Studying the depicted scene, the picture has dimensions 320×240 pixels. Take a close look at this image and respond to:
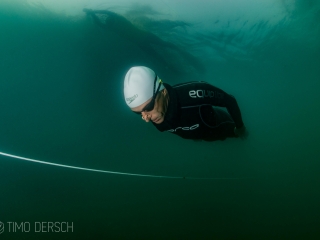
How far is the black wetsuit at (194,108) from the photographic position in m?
2.77

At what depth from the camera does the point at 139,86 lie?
2.50 m

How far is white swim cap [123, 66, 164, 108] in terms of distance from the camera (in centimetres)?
251

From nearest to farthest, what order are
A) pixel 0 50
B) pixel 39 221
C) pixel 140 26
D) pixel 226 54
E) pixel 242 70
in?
pixel 0 50 → pixel 140 26 → pixel 39 221 → pixel 226 54 → pixel 242 70

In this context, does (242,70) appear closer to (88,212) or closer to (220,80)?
(220,80)

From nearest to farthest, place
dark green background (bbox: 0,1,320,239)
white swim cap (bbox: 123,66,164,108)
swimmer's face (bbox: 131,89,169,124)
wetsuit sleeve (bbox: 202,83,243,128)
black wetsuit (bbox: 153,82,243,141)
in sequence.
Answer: white swim cap (bbox: 123,66,164,108), swimmer's face (bbox: 131,89,169,124), black wetsuit (bbox: 153,82,243,141), wetsuit sleeve (bbox: 202,83,243,128), dark green background (bbox: 0,1,320,239)

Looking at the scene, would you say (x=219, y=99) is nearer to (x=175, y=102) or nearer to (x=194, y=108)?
(x=194, y=108)

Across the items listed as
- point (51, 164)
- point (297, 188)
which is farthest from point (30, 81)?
point (297, 188)

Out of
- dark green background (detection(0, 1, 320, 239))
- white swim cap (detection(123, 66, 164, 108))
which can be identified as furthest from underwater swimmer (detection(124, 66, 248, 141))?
dark green background (detection(0, 1, 320, 239))

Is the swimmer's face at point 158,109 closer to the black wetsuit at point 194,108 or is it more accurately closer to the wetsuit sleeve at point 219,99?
the black wetsuit at point 194,108

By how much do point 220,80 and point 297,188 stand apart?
34.0ft

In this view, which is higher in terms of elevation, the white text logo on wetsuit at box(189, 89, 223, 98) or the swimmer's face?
the white text logo on wetsuit at box(189, 89, 223, 98)

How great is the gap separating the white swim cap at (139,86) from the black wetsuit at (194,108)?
0.28m

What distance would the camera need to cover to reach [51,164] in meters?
9.83

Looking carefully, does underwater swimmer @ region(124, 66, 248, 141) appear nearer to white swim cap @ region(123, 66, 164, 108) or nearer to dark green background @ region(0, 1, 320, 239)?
white swim cap @ region(123, 66, 164, 108)
